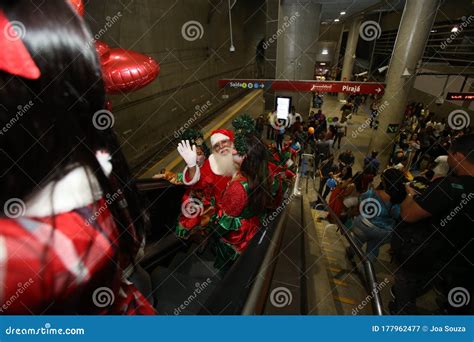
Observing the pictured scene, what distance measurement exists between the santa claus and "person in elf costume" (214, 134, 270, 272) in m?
0.19

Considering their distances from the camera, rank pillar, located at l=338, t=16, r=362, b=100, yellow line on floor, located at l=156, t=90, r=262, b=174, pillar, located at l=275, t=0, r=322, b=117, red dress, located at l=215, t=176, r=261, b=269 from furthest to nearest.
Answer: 1. pillar, located at l=338, t=16, r=362, b=100
2. pillar, located at l=275, t=0, r=322, b=117
3. yellow line on floor, located at l=156, t=90, r=262, b=174
4. red dress, located at l=215, t=176, r=261, b=269

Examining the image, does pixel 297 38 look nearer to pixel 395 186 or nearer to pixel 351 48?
pixel 351 48

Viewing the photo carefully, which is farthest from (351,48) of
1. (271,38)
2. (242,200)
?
(242,200)

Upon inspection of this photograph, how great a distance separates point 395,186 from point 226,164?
1.60 meters

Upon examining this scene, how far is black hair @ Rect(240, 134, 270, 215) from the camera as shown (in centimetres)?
227

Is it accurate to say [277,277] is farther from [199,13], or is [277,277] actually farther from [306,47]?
[199,13]

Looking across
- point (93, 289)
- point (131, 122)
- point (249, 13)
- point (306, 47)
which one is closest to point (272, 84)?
point (306, 47)

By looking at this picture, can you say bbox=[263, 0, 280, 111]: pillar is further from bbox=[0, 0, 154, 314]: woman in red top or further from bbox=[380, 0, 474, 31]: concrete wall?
bbox=[0, 0, 154, 314]: woman in red top

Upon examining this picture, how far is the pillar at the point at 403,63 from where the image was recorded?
5754 mm

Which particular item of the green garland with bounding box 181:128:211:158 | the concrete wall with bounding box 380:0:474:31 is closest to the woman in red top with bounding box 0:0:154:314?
the green garland with bounding box 181:128:211:158

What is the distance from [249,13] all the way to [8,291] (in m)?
18.4

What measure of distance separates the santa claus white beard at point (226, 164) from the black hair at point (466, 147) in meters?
1.77

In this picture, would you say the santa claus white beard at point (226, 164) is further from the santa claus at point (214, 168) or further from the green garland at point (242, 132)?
the green garland at point (242, 132)

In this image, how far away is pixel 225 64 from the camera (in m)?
13.5
